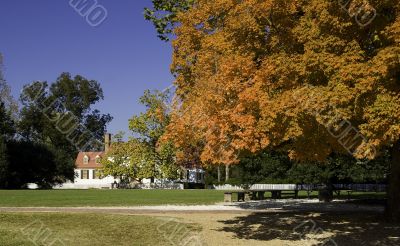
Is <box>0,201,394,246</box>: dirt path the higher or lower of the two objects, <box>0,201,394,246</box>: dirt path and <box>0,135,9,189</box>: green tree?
the lower

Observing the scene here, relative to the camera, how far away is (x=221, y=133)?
39.2 ft

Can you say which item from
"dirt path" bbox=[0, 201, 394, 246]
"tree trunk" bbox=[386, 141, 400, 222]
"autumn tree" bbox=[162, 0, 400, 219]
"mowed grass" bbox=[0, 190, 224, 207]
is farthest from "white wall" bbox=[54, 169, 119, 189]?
"autumn tree" bbox=[162, 0, 400, 219]

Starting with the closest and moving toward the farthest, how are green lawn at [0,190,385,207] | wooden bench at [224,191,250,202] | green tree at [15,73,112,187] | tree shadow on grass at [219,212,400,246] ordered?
1. tree shadow on grass at [219,212,400,246]
2. green lawn at [0,190,385,207]
3. wooden bench at [224,191,250,202]
4. green tree at [15,73,112,187]

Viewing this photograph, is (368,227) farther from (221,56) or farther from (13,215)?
(13,215)

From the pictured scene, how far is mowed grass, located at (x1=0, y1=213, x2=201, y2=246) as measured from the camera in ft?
42.8

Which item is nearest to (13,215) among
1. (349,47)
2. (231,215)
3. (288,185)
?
(231,215)

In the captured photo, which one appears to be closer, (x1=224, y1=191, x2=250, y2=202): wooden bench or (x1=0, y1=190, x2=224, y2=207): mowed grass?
(x1=0, y1=190, x2=224, y2=207): mowed grass

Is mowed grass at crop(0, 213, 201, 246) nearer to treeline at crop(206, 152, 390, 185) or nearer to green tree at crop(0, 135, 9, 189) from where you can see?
treeline at crop(206, 152, 390, 185)

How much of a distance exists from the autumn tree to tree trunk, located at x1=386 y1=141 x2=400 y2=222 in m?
4.31

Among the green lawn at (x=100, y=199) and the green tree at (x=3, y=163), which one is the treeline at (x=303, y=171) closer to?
the green lawn at (x=100, y=199)

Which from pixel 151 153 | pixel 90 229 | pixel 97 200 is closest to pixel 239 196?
pixel 97 200

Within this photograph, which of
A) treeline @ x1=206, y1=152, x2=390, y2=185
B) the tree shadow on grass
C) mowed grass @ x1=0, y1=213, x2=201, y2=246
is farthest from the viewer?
treeline @ x1=206, y1=152, x2=390, y2=185

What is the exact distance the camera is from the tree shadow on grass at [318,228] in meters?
14.0

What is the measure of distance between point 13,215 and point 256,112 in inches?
389
